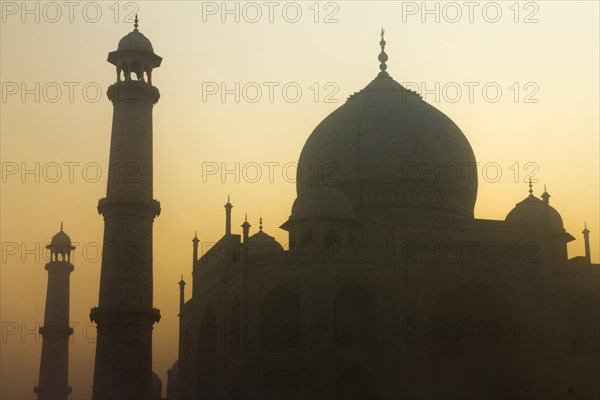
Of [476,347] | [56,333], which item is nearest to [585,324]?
[476,347]

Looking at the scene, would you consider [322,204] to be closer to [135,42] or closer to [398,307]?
[398,307]

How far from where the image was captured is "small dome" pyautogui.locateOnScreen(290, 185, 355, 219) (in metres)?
29.0

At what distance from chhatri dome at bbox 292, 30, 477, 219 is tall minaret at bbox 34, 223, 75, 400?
888cm

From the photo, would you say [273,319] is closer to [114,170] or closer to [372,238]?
[372,238]

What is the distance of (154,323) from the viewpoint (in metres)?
24.9

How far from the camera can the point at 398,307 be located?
2748 cm

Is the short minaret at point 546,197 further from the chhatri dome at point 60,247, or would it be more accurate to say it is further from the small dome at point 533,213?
the chhatri dome at point 60,247

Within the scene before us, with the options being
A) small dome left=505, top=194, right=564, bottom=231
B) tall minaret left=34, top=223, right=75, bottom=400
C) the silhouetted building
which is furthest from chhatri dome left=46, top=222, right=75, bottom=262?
small dome left=505, top=194, right=564, bottom=231

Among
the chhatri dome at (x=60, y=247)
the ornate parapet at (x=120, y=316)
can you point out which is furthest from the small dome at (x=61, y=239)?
the ornate parapet at (x=120, y=316)

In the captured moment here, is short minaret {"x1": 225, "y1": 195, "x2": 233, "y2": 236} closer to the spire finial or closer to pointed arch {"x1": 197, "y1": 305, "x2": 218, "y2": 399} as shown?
pointed arch {"x1": 197, "y1": 305, "x2": 218, "y2": 399}

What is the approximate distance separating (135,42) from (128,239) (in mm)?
5060

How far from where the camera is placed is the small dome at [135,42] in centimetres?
2617

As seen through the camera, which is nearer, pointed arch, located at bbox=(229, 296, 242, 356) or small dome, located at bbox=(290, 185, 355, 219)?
pointed arch, located at bbox=(229, 296, 242, 356)

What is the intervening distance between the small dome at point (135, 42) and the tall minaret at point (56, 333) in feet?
39.5
